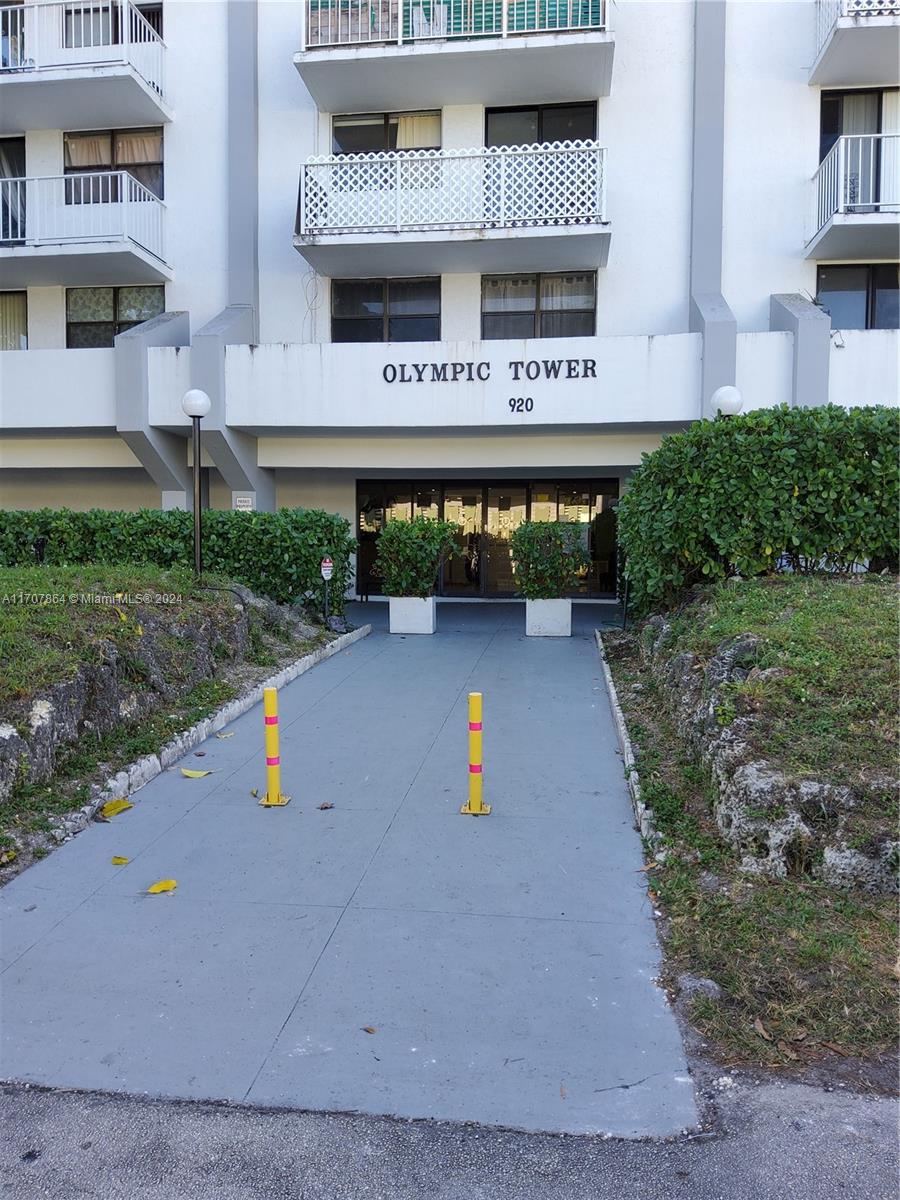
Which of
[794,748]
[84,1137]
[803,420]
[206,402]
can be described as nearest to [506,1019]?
[84,1137]

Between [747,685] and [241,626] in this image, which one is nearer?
[747,685]

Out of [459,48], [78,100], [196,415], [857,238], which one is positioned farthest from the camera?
[78,100]

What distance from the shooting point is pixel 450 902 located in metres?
4.62

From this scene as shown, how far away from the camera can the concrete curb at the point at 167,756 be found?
5.65 meters

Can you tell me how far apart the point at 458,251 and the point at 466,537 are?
5.70 meters

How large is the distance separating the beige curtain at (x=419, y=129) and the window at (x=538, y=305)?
2619 mm

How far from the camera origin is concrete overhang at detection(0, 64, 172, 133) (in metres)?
14.3

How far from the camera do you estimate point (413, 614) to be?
43.4ft

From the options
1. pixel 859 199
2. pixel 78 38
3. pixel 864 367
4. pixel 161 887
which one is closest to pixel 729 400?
pixel 864 367

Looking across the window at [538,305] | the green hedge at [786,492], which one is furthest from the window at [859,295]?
the green hedge at [786,492]

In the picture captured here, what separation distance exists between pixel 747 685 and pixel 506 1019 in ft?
9.91

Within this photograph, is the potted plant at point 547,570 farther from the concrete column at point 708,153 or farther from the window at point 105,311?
the window at point 105,311

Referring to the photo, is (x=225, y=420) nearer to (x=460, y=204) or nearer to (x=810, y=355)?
(x=460, y=204)

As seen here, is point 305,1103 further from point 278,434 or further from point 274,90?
point 274,90
